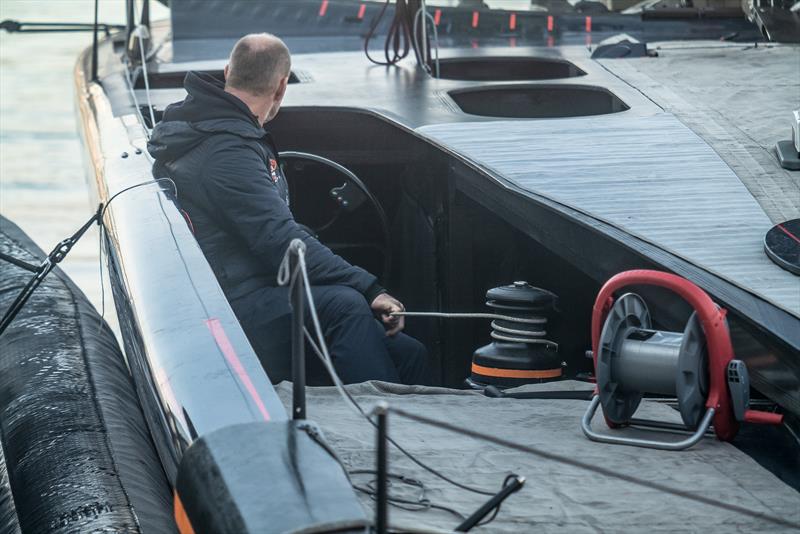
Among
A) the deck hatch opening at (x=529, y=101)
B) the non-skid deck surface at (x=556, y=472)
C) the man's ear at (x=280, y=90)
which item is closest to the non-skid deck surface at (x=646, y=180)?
the non-skid deck surface at (x=556, y=472)

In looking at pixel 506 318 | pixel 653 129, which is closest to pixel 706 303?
pixel 506 318

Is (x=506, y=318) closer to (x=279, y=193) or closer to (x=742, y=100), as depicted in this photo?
(x=279, y=193)

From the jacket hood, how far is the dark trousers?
1.15ft

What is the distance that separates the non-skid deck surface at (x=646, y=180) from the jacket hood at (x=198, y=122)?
0.54 metres

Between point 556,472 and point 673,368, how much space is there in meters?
0.27

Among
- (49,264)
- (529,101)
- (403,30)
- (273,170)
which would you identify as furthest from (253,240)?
(403,30)

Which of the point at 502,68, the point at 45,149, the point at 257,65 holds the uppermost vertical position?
the point at 257,65

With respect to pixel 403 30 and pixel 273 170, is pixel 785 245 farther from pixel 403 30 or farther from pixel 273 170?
pixel 403 30

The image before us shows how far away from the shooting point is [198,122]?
255 centimetres

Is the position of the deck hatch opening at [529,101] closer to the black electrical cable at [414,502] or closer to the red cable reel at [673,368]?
the red cable reel at [673,368]

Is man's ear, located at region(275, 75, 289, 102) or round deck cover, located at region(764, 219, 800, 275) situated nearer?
round deck cover, located at region(764, 219, 800, 275)

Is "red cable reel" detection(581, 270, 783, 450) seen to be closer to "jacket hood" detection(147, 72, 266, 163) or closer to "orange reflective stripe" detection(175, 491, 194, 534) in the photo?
"orange reflective stripe" detection(175, 491, 194, 534)

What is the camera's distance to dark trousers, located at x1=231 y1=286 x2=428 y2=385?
2465 mm

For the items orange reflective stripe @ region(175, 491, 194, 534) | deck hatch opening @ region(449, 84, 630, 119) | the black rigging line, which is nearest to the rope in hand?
orange reflective stripe @ region(175, 491, 194, 534)
